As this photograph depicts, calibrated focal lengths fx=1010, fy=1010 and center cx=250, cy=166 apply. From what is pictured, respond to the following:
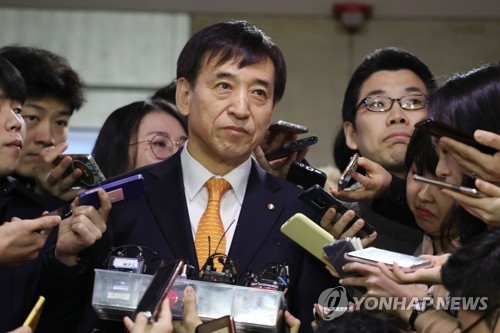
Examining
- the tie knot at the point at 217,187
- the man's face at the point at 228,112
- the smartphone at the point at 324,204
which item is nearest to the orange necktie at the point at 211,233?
the tie knot at the point at 217,187

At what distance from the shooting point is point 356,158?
290 centimetres

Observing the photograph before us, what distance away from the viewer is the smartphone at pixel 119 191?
2500 mm

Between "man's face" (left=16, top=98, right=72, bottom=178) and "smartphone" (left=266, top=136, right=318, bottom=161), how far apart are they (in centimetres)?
78

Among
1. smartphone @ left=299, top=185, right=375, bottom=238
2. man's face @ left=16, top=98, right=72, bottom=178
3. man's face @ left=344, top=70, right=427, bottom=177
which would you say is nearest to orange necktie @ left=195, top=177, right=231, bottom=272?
smartphone @ left=299, top=185, right=375, bottom=238

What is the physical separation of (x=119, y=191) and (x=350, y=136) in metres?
1.14

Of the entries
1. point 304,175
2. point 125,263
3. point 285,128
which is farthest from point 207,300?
point 285,128

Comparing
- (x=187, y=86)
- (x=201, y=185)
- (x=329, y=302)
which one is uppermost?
(x=187, y=86)

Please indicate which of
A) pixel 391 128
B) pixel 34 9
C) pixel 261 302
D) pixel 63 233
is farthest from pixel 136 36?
pixel 261 302

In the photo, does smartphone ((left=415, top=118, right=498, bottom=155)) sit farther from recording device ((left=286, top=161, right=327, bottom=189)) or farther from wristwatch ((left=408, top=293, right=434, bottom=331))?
recording device ((left=286, top=161, right=327, bottom=189))

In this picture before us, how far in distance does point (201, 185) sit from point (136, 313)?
0.66 metres

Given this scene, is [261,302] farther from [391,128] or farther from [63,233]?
[391,128]

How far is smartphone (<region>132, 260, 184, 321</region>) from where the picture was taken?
7.11 ft

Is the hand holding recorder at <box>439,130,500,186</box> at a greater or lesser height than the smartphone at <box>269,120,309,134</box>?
greater

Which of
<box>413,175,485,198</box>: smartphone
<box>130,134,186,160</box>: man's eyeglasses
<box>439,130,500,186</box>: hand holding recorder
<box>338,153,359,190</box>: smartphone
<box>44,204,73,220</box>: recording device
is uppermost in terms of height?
<box>439,130,500,186</box>: hand holding recorder
